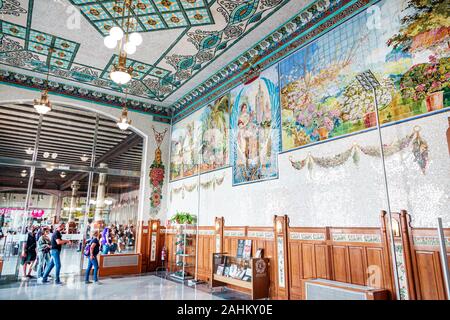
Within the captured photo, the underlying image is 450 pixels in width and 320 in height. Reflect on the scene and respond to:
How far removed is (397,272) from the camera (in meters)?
4.16

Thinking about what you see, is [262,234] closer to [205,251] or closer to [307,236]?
[307,236]

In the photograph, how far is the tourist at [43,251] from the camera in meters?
7.95

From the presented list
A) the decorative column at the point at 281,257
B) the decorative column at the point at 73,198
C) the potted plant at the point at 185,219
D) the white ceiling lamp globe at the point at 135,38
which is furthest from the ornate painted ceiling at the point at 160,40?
the decorative column at the point at 281,257

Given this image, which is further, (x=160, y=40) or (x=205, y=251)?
(x=205, y=251)

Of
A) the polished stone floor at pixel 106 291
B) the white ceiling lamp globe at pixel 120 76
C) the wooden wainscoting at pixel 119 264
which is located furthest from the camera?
the wooden wainscoting at pixel 119 264

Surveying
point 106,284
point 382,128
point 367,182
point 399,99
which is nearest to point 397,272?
point 367,182

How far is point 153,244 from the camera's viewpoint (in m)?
10.3

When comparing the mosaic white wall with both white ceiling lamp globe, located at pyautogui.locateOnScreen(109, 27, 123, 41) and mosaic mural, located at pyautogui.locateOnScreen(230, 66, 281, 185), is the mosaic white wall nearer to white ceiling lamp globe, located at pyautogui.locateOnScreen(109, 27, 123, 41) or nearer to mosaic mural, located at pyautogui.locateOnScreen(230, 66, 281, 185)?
mosaic mural, located at pyautogui.locateOnScreen(230, 66, 281, 185)

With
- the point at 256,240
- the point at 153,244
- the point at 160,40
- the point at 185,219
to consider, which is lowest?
the point at 153,244

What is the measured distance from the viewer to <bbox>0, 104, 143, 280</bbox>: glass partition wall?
28.6 feet

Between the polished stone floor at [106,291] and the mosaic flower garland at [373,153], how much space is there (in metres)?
3.52

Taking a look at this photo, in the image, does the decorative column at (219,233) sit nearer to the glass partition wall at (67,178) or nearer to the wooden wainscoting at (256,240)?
the wooden wainscoting at (256,240)

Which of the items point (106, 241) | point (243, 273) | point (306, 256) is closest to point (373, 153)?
point (306, 256)

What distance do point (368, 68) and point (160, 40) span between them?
492 cm
